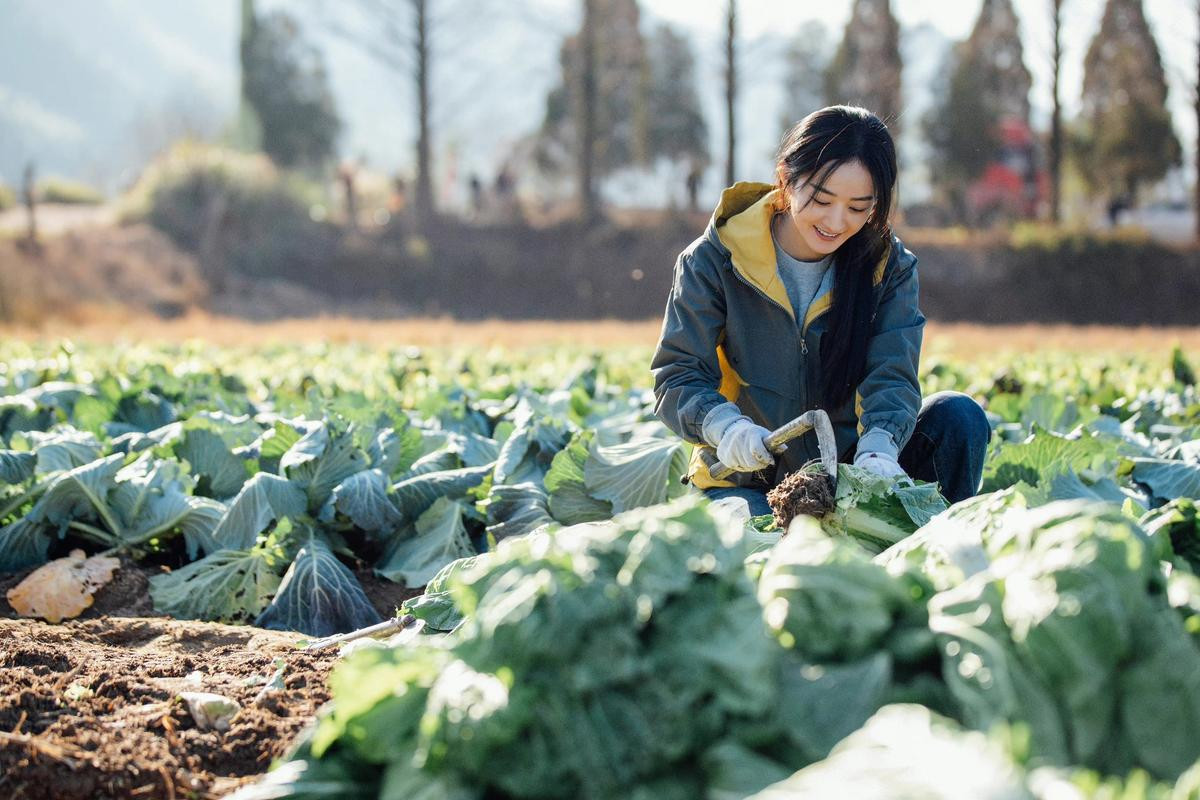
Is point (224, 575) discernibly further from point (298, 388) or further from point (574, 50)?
point (574, 50)

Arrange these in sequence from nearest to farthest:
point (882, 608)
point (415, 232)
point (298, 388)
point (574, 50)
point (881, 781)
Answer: point (881, 781) → point (882, 608) → point (298, 388) → point (415, 232) → point (574, 50)

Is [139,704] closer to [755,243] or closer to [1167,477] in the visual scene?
[755,243]

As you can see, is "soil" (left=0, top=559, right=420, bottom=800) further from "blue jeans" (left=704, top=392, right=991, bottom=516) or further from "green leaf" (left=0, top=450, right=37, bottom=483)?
"blue jeans" (left=704, top=392, right=991, bottom=516)

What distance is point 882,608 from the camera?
1.93 metres

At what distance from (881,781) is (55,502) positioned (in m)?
3.96

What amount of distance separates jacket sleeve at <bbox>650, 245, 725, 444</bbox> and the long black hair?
344 millimetres

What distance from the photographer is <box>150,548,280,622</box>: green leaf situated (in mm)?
4207

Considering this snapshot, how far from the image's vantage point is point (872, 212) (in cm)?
348

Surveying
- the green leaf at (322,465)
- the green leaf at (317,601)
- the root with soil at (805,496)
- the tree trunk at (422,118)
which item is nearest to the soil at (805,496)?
the root with soil at (805,496)

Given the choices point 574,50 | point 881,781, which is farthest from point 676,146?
point 881,781

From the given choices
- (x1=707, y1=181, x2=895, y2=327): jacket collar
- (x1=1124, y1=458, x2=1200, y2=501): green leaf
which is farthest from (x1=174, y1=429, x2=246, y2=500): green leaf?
(x1=1124, y1=458, x2=1200, y2=501): green leaf

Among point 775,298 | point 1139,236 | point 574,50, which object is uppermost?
point 574,50

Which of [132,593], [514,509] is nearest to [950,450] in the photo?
[514,509]

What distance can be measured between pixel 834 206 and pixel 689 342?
64 centimetres
